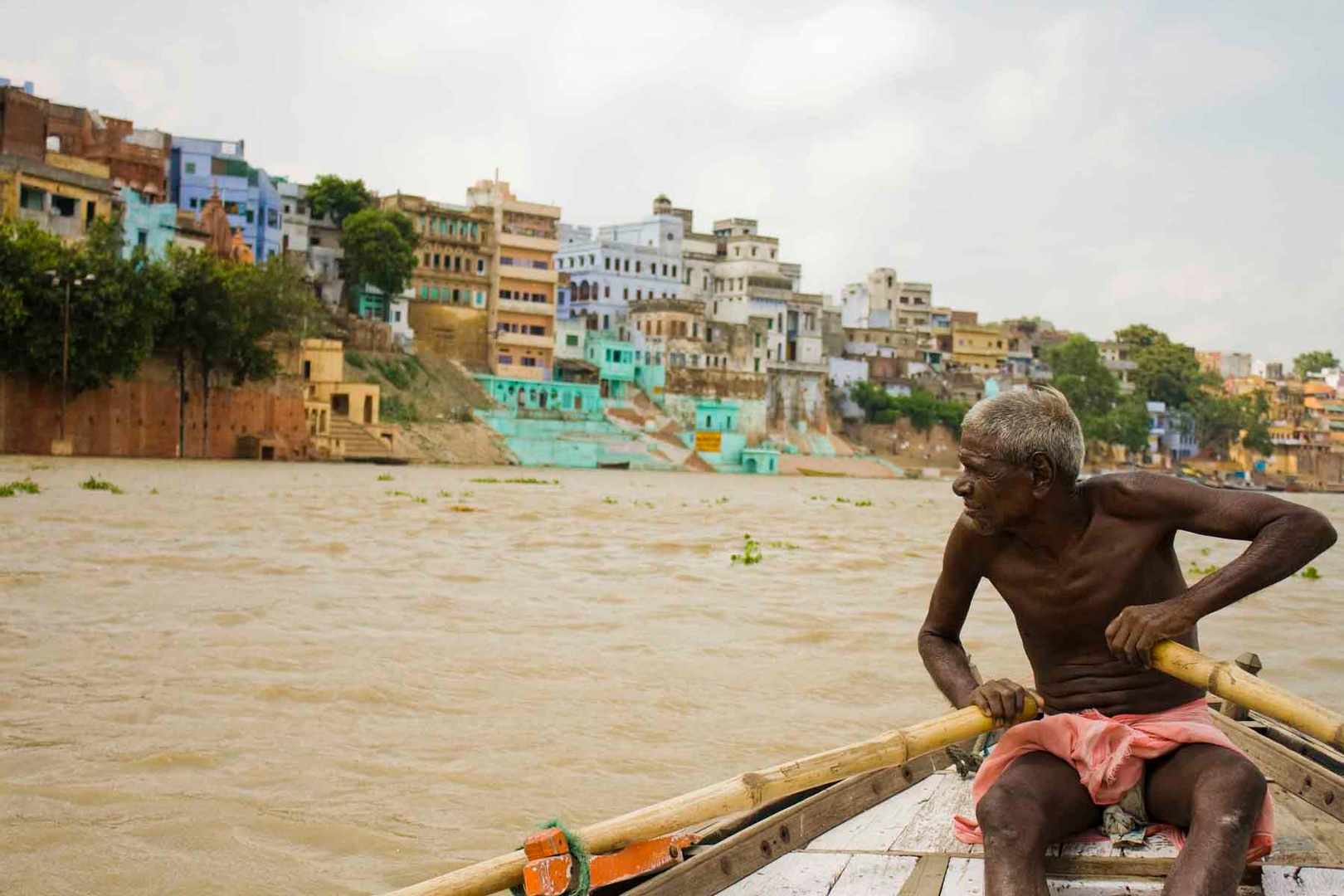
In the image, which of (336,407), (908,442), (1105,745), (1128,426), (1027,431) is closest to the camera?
(1105,745)

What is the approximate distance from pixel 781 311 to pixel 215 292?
4523 centimetres

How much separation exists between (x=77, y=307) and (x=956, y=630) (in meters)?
36.7

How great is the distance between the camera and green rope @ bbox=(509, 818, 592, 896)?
10.0ft

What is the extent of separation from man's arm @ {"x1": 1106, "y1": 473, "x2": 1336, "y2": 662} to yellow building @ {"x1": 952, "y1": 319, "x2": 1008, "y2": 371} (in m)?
93.5

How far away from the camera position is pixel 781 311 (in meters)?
81.5

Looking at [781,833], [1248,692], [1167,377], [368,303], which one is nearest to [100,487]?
[781,833]

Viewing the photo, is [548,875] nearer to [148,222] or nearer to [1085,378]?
[148,222]

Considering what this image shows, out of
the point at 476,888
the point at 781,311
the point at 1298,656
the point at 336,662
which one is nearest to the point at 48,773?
the point at 336,662

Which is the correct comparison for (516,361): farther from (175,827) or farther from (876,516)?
(175,827)

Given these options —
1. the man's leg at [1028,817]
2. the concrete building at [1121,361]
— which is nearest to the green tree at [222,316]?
the man's leg at [1028,817]

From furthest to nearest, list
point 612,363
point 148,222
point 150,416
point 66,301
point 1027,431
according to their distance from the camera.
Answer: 1. point 612,363
2. point 148,222
3. point 150,416
4. point 66,301
5. point 1027,431

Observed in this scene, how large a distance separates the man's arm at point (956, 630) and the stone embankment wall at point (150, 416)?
125ft

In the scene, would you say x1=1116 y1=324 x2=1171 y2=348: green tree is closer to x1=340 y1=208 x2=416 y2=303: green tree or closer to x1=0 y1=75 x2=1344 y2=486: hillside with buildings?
x1=0 y1=75 x2=1344 y2=486: hillside with buildings

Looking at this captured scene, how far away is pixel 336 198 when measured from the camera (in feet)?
200
